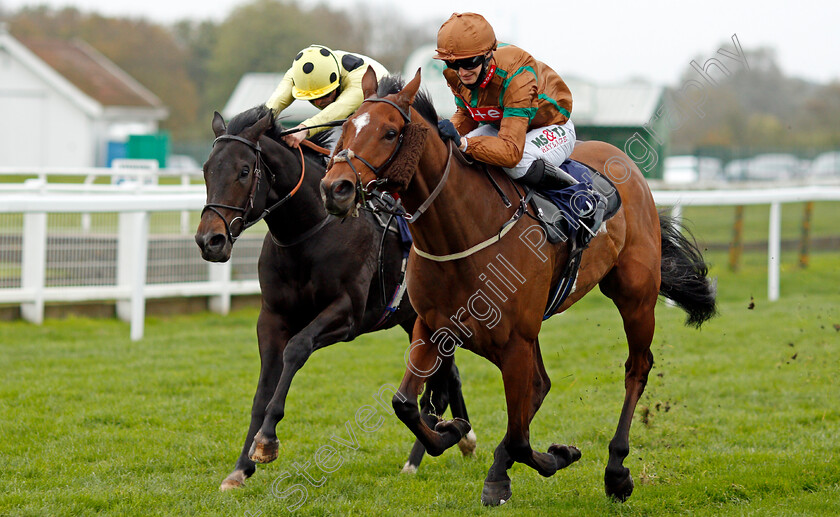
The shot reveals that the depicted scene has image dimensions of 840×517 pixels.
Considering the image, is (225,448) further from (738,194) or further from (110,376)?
(738,194)

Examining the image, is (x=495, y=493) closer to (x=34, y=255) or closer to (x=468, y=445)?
(x=468, y=445)

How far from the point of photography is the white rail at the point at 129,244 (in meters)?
7.04

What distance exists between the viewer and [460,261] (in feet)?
11.0

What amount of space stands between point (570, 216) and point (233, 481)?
1.89 m

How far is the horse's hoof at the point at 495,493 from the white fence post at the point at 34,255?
544cm

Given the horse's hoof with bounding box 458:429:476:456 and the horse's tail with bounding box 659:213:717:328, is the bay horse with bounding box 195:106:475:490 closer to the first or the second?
the horse's hoof with bounding box 458:429:476:456

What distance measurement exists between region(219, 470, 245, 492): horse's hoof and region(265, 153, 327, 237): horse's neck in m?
1.09

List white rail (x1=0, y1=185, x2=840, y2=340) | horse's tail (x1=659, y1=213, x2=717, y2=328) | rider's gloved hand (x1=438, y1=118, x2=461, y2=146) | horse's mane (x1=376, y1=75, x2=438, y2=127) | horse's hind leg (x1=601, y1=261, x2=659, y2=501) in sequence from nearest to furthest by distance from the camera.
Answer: horse's mane (x1=376, y1=75, x2=438, y2=127), rider's gloved hand (x1=438, y1=118, x2=461, y2=146), horse's hind leg (x1=601, y1=261, x2=659, y2=501), horse's tail (x1=659, y1=213, x2=717, y2=328), white rail (x1=0, y1=185, x2=840, y2=340)

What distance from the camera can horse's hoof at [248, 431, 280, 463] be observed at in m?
3.71

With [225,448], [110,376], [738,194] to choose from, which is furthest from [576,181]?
[738,194]

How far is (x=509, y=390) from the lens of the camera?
3506 millimetres

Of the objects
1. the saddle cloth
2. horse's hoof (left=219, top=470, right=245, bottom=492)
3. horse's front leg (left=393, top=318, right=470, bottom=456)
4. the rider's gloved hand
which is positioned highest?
the rider's gloved hand

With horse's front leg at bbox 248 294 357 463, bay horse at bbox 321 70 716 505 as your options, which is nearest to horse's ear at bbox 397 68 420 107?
bay horse at bbox 321 70 716 505

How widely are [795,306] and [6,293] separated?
736cm
